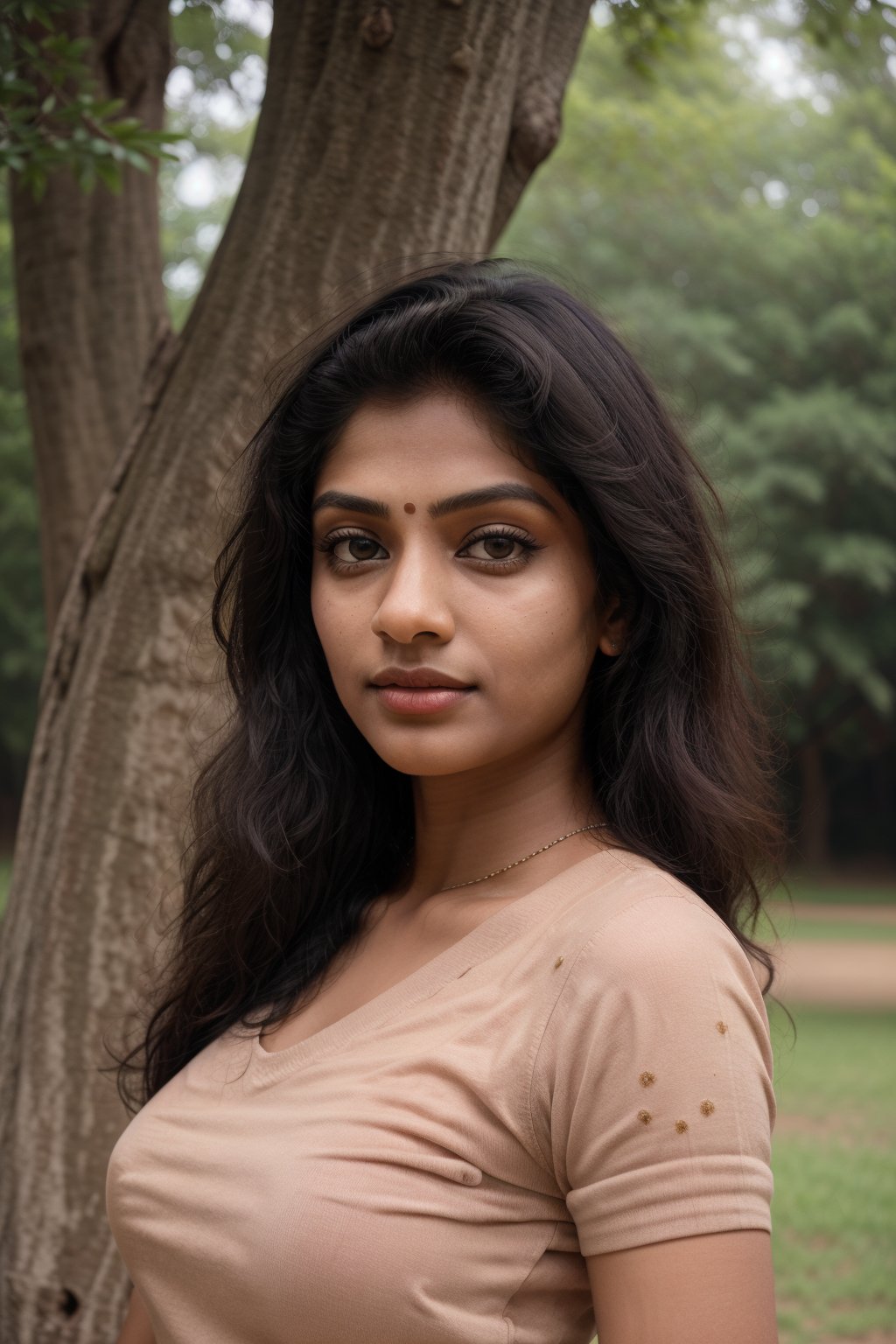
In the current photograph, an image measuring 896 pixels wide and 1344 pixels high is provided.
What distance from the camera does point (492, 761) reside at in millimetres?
1853

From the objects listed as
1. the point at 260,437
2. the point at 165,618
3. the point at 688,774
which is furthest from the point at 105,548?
the point at 688,774

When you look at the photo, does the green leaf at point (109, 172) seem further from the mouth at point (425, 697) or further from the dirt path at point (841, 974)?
the dirt path at point (841, 974)

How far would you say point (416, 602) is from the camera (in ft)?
5.52

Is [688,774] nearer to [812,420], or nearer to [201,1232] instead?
[201,1232]

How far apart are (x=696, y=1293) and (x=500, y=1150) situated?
0.25 m

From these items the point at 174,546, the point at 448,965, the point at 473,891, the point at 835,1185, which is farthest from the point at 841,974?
the point at 448,965

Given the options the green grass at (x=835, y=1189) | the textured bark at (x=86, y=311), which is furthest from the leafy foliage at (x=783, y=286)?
the textured bark at (x=86, y=311)

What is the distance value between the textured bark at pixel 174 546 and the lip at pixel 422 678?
114cm

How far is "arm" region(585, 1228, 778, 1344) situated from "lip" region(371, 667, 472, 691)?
638 mm

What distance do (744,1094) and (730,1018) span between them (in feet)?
0.24

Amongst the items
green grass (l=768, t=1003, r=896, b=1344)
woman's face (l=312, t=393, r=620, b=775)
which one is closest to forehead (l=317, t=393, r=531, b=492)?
woman's face (l=312, t=393, r=620, b=775)

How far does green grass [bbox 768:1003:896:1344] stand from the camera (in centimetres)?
541

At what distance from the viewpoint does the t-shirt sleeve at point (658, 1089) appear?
1.41m

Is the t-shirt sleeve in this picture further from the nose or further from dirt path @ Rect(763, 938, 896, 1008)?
dirt path @ Rect(763, 938, 896, 1008)
